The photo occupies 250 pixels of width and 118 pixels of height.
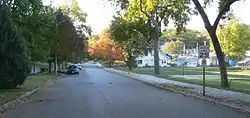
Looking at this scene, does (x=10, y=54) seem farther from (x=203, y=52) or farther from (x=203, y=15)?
(x=203, y=15)

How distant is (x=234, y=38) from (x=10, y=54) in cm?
8200

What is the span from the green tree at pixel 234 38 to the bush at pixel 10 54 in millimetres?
77941

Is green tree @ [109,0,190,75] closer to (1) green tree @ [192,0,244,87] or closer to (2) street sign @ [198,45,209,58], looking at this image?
(1) green tree @ [192,0,244,87]

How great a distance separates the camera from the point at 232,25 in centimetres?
10275

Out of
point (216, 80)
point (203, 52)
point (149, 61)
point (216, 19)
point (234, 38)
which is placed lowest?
point (216, 80)

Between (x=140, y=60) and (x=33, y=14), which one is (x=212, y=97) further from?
(x=140, y=60)

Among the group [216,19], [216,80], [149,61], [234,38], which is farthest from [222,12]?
[149,61]

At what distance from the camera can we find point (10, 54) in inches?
1098

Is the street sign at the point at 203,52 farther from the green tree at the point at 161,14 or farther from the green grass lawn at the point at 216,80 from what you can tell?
the green tree at the point at 161,14

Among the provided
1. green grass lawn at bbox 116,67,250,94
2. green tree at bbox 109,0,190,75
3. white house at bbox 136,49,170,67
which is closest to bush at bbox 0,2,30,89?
green grass lawn at bbox 116,67,250,94

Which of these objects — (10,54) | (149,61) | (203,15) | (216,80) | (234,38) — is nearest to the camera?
(10,54)

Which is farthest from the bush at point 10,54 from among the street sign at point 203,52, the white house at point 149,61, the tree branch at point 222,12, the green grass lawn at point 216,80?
the white house at point 149,61

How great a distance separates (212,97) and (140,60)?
12618 cm

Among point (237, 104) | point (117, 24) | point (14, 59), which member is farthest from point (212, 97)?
point (117, 24)
